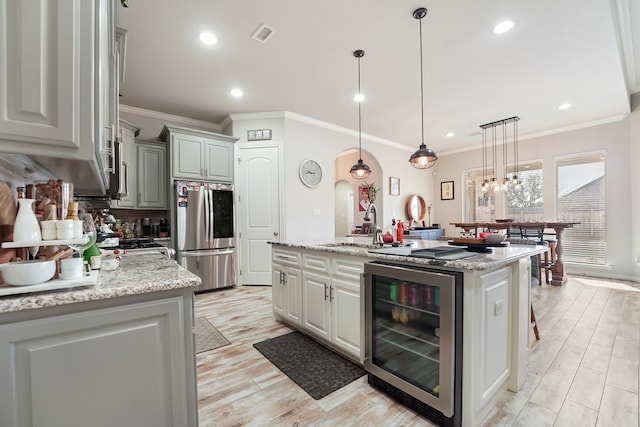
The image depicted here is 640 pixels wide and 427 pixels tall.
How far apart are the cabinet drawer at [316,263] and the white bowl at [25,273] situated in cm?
171

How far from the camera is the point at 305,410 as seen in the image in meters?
1.72

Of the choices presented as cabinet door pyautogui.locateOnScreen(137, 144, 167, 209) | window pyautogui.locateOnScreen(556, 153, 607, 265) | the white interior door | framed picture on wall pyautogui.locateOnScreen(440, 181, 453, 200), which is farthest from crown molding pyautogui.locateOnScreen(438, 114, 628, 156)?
cabinet door pyautogui.locateOnScreen(137, 144, 167, 209)

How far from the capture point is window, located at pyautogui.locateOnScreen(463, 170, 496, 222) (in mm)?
6680

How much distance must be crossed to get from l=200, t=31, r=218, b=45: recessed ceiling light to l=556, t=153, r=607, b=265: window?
6.58 metres

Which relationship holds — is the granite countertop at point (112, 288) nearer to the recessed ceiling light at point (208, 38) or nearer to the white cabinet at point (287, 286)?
the white cabinet at point (287, 286)

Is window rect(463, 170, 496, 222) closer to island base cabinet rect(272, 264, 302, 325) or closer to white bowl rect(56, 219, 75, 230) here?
island base cabinet rect(272, 264, 302, 325)

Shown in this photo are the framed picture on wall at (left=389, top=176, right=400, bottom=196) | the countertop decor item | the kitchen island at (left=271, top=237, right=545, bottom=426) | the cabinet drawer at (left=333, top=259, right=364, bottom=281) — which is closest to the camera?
the countertop decor item

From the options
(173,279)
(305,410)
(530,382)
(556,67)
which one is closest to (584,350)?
(530,382)

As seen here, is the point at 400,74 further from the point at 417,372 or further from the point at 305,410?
the point at 305,410

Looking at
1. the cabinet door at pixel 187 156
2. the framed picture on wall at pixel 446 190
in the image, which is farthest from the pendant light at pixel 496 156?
the cabinet door at pixel 187 156

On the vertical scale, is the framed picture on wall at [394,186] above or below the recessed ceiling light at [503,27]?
below

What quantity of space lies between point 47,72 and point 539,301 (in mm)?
5055

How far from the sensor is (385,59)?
3.15m

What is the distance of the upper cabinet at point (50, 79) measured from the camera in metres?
0.89
